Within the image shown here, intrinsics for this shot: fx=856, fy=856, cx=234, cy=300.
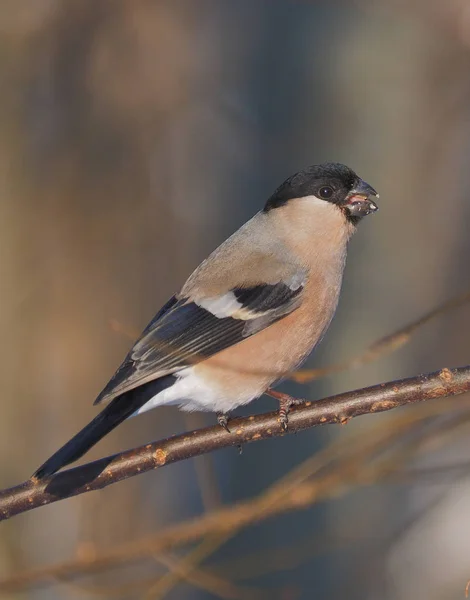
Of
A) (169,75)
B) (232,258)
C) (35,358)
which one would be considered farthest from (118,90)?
(232,258)

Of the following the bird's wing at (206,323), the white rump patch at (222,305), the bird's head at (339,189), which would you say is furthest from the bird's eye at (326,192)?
the white rump patch at (222,305)

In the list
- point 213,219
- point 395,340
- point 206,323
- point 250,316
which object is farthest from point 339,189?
point 213,219

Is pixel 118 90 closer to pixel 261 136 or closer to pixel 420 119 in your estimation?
pixel 261 136

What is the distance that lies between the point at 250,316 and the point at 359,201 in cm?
82

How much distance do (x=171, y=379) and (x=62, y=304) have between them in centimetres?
230

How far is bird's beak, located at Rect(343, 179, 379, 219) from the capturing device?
4016 millimetres

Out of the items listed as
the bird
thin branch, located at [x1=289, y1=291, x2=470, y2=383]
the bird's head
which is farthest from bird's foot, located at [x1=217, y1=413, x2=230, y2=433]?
the bird's head

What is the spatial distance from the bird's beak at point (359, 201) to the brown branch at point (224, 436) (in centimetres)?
125

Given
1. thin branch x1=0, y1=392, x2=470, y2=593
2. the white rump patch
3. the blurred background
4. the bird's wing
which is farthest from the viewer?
the blurred background

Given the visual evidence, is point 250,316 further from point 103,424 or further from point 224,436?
point 103,424

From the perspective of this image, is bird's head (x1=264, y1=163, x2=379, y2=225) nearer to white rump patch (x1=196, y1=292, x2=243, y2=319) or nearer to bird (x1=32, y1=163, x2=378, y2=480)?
bird (x1=32, y1=163, x2=378, y2=480)

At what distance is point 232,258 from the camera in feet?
12.8

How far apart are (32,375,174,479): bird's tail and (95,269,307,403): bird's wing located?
111mm

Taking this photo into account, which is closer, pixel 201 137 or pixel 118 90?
pixel 118 90
